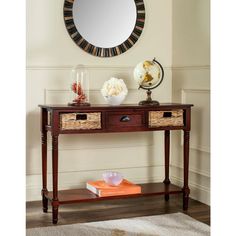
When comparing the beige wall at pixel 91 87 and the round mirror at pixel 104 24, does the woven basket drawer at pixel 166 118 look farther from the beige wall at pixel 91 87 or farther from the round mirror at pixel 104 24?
the round mirror at pixel 104 24

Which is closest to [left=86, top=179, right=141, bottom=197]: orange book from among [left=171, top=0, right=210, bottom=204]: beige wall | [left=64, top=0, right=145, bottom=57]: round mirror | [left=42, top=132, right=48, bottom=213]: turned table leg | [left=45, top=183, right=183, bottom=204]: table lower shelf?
[left=45, top=183, right=183, bottom=204]: table lower shelf

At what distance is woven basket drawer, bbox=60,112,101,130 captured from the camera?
127 inches

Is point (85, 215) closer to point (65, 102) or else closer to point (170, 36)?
point (65, 102)

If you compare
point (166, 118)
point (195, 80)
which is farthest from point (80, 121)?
point (195, 80)

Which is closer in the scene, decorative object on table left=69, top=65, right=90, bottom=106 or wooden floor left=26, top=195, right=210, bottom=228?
wooden floor left=26, top=195, right=210, bottom=228

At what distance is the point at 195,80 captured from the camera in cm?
392

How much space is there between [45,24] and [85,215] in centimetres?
158

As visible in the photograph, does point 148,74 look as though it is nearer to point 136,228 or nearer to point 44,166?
point 44,166

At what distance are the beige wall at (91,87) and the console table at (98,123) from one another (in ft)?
1.08

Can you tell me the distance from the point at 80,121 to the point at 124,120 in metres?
0.35

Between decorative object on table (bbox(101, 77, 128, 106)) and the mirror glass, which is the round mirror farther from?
decorative object on table (bbox(101, 77, 128, 106))

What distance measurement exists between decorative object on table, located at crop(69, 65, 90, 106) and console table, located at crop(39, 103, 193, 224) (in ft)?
0.53
